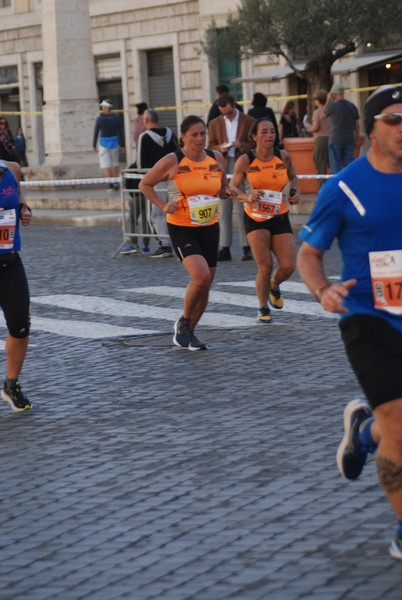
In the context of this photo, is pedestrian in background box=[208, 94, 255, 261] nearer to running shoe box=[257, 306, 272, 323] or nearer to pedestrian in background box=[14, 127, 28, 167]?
running shoe box=[257, 306, 272, 323]

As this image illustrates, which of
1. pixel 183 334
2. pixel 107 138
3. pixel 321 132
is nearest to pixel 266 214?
pixel 183 334

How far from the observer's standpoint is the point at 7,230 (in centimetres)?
880

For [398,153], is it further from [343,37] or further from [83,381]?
[343,37]

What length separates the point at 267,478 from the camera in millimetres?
6691

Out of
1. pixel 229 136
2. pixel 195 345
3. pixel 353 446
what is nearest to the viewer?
pixel 353 446

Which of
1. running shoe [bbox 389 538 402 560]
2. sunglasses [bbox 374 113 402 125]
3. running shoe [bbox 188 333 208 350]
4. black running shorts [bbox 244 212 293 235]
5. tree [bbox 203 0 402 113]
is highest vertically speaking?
tree [bbox 203 0 402 113]

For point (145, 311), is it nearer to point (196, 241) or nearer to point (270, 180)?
point (270, 180)

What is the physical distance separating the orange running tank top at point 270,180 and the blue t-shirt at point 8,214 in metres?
3.61

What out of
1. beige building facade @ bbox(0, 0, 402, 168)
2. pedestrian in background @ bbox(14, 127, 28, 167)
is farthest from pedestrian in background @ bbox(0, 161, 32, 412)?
pedestrian in background @ bbox(14, 127, 28, 167)

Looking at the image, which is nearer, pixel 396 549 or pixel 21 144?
pixel 396 549

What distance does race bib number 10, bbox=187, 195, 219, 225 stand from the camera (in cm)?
1120

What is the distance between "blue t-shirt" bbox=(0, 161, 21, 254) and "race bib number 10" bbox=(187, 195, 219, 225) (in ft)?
8.11

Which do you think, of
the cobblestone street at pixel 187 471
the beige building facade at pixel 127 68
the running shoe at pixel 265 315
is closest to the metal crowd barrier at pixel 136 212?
the cobblestone street at pixel 187 471

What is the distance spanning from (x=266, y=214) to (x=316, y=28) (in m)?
18.4
